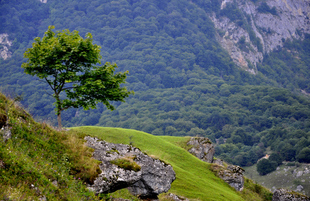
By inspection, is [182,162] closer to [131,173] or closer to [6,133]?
[131,173]

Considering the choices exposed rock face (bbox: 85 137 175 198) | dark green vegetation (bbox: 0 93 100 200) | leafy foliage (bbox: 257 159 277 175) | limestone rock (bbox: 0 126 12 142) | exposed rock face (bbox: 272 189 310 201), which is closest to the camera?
dark green vegetation (bbox: 0 93 100 200)

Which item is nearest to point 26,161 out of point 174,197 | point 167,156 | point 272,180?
point 174,197

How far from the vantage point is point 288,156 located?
168m

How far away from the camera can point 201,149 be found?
143ft

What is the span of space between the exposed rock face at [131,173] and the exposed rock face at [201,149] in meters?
28.5

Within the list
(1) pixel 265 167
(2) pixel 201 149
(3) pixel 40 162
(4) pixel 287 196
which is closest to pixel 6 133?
(3) pixel 40 162

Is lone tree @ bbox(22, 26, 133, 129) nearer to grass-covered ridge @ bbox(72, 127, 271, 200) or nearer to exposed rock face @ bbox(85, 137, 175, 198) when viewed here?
exposed rock face @ bbox(85, 137, 175, 198)

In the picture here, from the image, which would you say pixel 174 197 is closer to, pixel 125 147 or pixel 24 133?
pixel 125 147

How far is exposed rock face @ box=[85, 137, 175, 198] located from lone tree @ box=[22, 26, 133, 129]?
4.65 metres

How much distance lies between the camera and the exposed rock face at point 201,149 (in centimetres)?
4288

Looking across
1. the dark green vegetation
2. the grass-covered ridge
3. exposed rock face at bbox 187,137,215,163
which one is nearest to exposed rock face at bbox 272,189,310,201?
the grass-covered ridge

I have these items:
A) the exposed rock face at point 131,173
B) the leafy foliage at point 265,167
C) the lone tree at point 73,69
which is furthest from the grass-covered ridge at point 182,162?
the leafy foliage at point 265,167

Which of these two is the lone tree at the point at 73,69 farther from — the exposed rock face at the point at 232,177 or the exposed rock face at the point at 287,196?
the exposed rock face at the point at 287,196

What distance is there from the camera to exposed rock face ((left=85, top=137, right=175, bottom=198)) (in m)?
11.9
